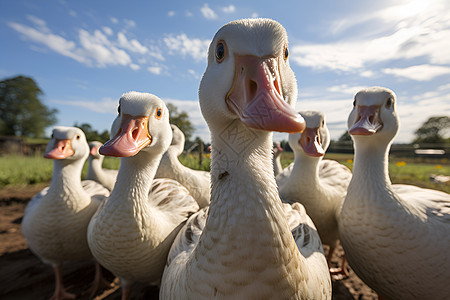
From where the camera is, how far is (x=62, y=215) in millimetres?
2398

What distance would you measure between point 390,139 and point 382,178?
0.46 metres

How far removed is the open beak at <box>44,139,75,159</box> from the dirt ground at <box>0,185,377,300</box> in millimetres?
1764

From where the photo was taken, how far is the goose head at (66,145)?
2635mm

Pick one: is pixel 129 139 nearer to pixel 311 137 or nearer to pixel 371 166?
pixel 311 137

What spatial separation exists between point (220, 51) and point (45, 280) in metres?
3.88

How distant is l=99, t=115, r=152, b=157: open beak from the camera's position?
1498 mm

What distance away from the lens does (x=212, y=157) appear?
1.17m

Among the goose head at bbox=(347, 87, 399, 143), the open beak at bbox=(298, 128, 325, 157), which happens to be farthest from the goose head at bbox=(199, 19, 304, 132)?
the goose head at bbox=(347, 87, 399, 143)

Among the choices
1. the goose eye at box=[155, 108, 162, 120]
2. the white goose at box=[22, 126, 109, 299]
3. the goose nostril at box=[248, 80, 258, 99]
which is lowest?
the white goose at box=[22, 126, 109, 299]

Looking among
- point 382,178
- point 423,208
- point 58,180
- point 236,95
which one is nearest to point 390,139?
point 382,178

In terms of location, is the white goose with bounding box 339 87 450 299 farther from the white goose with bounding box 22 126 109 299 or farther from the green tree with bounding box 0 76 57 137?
the green tree with bounding box 0 76 57 137

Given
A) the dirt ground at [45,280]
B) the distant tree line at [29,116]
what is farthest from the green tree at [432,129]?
the dirt ground at [45,280]

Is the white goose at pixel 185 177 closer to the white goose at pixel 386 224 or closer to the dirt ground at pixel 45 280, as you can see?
the dirt ground at pixel 45 280

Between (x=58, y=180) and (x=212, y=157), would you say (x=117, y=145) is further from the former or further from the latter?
(x=58, y=180)
